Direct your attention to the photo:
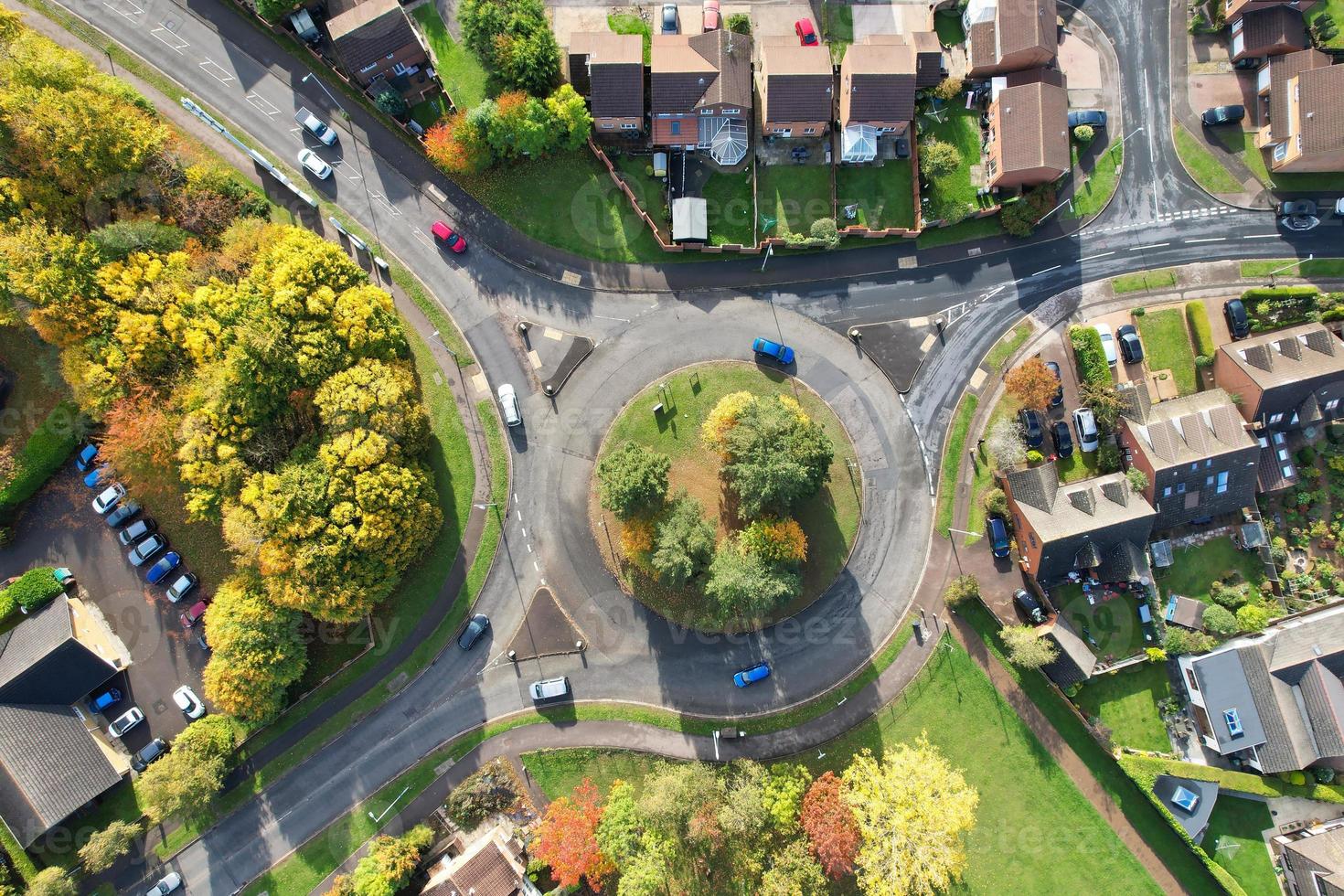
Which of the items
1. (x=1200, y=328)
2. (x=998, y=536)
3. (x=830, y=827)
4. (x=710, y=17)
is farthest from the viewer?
(x=1200, y=328)

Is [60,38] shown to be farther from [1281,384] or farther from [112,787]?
[1281,384]

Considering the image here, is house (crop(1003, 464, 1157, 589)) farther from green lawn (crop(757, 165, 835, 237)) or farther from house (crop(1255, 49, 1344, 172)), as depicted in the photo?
house (crop(1255, 49, 1344, 172))

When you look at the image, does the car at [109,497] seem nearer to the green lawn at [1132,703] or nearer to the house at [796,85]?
the house at [796,85]

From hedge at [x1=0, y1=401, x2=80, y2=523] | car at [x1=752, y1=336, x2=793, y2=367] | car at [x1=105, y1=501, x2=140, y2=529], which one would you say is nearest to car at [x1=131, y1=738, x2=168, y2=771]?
car at [x1=105, y1=501, x2=140, y2=529]

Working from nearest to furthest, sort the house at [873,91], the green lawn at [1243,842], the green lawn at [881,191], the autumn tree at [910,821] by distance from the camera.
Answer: the autumn tree at [910,821]
the house at [873,91]
the green lawn at [1243,842]
the green lawn at [881,191]

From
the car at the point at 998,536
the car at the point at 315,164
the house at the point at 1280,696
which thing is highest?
the car at the point at 315,164

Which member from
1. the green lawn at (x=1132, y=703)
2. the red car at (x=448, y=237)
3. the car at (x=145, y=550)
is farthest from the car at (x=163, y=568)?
the green lawn at (x=1132, y=703)

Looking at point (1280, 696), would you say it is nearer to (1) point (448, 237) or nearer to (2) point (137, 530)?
(1) point (448, 237)

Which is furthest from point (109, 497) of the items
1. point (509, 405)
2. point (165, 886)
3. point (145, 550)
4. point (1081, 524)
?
point (1081, 524)
